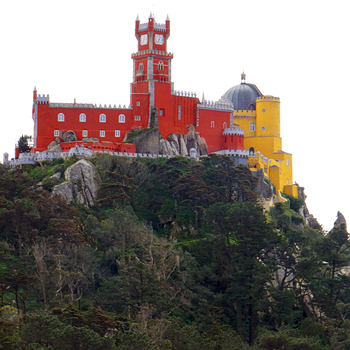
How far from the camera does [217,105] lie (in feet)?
351

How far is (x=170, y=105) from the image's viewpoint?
341ft

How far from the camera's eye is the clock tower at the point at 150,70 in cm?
10269

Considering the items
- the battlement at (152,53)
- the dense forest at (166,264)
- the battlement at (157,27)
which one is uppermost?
the battlement at (157,27)

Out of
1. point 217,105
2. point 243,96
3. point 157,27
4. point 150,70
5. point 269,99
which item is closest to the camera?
point 150,70

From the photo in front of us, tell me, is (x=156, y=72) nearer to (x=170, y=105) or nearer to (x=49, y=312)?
(x=170, y=105)

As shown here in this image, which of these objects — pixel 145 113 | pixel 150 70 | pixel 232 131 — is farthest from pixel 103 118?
pixel 232 131

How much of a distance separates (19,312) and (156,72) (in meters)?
37.6

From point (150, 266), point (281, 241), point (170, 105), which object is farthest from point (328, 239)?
point (170, 105)

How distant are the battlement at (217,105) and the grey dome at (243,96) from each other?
4.32m

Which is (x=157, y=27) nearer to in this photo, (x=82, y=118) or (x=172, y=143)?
(x=172, y=143)

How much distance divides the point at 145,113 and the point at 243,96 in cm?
1527

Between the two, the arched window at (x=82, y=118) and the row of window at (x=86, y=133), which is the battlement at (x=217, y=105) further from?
the arched window at (x=82, y=118)

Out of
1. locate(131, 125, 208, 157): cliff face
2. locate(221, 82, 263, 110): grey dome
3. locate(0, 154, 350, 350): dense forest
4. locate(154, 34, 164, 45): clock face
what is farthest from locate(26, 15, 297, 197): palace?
locate(0, 154, 350, 350): dense forest

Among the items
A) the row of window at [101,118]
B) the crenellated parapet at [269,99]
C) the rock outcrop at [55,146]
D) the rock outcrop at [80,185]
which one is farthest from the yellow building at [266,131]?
the rock outcrop at [80,185]
